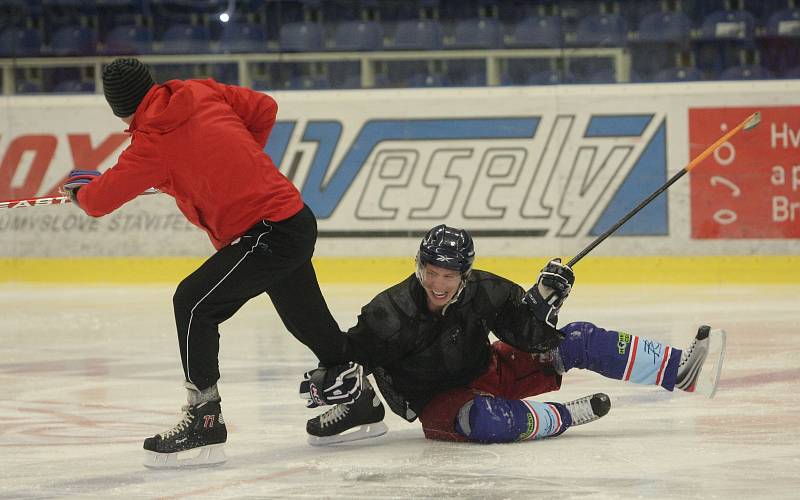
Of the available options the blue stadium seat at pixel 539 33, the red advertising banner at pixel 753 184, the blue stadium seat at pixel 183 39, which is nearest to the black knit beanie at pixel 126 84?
the red advertising banner at pixel 753 184

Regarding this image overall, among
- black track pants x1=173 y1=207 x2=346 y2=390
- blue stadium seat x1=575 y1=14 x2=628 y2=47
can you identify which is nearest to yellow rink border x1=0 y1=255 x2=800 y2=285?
blue stadium seat x1=575 y1=14 x2=628 y2=47

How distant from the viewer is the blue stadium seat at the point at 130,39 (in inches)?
420

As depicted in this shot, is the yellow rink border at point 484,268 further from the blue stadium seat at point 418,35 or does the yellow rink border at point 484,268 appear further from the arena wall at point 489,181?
the blue stadium seat at point 418,35

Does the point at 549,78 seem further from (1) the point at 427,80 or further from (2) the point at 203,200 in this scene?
(2) the point at 203,200

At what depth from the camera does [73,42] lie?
10.8 metres

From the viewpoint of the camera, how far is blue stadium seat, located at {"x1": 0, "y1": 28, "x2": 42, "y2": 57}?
10805mm

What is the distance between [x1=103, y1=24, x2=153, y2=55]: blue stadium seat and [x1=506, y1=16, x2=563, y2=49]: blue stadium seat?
2889mm

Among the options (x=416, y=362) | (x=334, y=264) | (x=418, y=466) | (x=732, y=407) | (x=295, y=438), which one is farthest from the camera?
(x=334, y=264)

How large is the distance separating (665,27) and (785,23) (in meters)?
0.90

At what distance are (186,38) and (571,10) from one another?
3045 millimetres

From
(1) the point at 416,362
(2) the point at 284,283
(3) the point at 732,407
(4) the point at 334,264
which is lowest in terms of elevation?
(4) the point at 334,264

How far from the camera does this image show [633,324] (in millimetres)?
6934

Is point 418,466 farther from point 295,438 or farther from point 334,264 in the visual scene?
point 334,264

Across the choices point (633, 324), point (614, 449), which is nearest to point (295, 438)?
point (614, 449)
